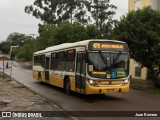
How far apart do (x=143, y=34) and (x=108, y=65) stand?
8278 millimetres

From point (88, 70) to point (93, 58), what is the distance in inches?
25.0

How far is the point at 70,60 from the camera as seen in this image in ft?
62.3

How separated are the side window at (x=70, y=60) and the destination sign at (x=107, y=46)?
5.99ft

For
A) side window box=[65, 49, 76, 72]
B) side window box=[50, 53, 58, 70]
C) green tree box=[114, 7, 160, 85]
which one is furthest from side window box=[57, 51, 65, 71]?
green tree box=[114, 7, 160, 85]

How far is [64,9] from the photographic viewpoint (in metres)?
73.0

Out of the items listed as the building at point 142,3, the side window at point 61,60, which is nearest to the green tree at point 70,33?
the building at point 142,3

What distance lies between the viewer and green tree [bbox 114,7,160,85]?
2400cm

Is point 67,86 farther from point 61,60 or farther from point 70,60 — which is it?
A: point 61,60

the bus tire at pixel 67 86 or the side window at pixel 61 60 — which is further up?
the side window at pixel 61 60

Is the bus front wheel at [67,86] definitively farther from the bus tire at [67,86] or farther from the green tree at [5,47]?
the green tree at [5,47]

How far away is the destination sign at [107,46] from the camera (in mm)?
16788

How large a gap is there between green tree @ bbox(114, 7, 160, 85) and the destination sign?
6913 millimetres

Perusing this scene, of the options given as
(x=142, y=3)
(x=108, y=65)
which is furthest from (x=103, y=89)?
(x=142, y=3)

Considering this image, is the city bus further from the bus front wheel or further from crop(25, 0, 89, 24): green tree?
crop(25, 0, 89, 24): green tree
